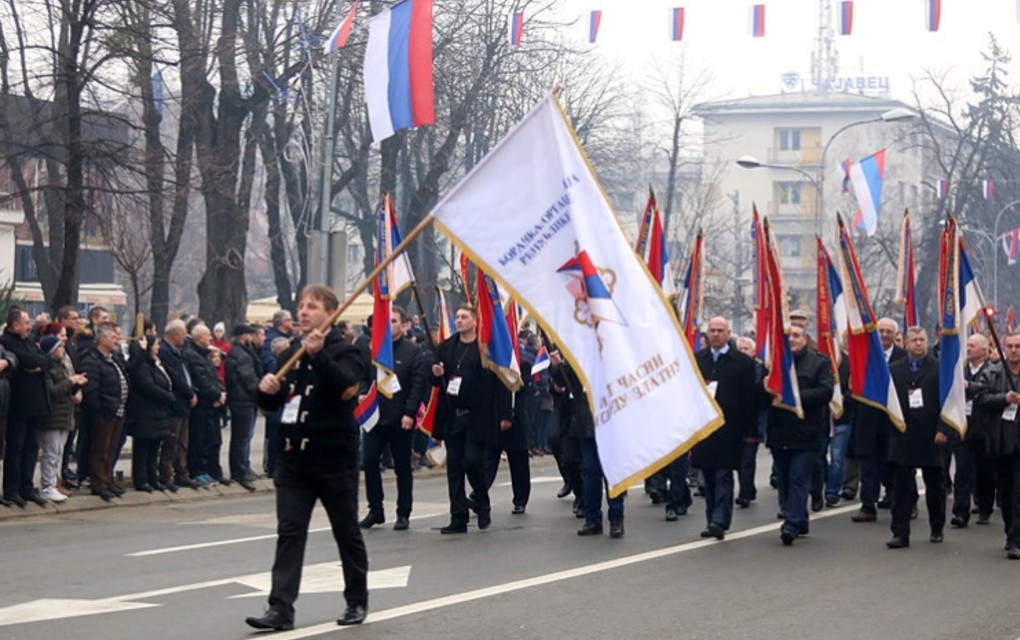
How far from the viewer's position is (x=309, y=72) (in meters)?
37.9

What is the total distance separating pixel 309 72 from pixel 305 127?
2.56m

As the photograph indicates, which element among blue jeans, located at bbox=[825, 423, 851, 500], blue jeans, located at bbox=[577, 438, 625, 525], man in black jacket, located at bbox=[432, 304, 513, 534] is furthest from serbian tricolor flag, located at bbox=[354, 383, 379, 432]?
blue jeans, located at bbox=[825, 423, 851, 500]

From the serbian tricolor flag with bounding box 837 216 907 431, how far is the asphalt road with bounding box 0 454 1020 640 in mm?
1292

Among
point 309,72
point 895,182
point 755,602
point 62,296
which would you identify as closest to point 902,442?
point 755,602

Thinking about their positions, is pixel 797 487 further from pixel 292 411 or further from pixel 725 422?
pixel 292 411

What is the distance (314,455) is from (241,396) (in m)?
10.0

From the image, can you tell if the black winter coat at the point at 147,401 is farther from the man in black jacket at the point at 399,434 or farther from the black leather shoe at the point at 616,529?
the black leather shoe at the point at 616,529

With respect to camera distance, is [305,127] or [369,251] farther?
[369,251]

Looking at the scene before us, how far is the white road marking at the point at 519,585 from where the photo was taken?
9.40m

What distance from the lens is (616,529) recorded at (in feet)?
47.8

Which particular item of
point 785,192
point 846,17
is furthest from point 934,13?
point 785,192

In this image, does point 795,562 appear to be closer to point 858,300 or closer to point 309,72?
point 858,300

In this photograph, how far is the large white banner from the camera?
874 cm

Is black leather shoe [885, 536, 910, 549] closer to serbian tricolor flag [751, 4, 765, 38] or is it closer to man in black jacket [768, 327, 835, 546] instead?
man in black jacket [768, 327, 835, 546]
